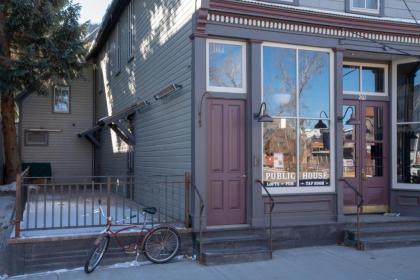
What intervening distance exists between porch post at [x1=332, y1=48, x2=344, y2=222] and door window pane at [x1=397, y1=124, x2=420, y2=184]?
80.0 inches

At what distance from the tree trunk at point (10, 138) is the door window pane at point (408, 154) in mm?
12532

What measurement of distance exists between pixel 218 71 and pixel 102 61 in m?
12.8

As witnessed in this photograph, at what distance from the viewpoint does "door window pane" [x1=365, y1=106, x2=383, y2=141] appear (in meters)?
11.2

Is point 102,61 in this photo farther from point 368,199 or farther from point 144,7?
point 368,199

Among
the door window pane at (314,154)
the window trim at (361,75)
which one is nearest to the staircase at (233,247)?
the door window pane at (314,154)

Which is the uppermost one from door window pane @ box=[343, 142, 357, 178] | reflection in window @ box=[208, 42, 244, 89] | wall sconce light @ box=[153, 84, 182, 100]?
reflection in window @ box=[208, 42, 244, 89]

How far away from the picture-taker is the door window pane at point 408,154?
10859 millimetres

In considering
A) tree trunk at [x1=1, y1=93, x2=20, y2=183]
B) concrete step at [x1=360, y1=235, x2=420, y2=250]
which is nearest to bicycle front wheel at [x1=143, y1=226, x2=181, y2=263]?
concrete step at [x1=360, y1=235, x2=420, y2=250]

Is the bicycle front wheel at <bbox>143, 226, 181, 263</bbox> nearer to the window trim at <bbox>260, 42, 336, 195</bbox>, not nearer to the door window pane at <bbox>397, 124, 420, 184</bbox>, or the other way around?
the window trim at <bbox>260, 42, 336, 195</bbox>

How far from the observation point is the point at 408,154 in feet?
36.1

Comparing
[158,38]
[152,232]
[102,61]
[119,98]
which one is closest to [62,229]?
[152,232]

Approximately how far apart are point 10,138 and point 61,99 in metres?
4.55

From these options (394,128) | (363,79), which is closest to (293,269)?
(394,128)

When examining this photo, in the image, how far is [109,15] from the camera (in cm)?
1691
